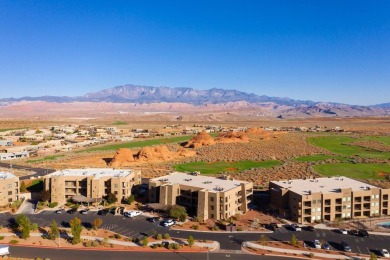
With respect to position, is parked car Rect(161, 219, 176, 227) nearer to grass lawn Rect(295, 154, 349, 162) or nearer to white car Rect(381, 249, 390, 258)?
white car Rect(381, 249, 390, 258)

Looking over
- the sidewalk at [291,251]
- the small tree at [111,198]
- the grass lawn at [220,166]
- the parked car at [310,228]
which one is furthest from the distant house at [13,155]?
the parked car at [310,228]

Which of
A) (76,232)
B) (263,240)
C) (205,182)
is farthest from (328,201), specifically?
(76,232)

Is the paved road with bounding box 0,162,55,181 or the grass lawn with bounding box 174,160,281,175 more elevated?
the grass lawn with bounding box 174,160,281,175

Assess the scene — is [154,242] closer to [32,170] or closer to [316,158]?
[32,170]

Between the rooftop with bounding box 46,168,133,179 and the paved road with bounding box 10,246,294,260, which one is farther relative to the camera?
the rooftop with bounding box 46,168,133,179

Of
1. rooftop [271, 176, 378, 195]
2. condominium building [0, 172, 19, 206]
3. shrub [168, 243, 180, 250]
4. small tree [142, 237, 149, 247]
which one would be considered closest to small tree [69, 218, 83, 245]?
small tree [142, 237, 149, 247]

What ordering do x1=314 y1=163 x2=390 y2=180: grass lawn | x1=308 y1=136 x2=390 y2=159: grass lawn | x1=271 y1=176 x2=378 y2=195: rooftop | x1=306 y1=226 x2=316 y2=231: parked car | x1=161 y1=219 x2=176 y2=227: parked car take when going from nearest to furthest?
x1=306 y1=226 x2=316 y2=231: parked car → x1=161 y1=219 x2=176 y2=227: parked car → x1=271 y1=176 x2=378 y2=195: rooftop → x1=314 y1=163 x2=390 y2=180: grass lawn → x1=308 y1=136 x2=390 y2=159: grass lawn

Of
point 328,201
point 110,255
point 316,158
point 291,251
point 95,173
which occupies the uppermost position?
point 95,173
